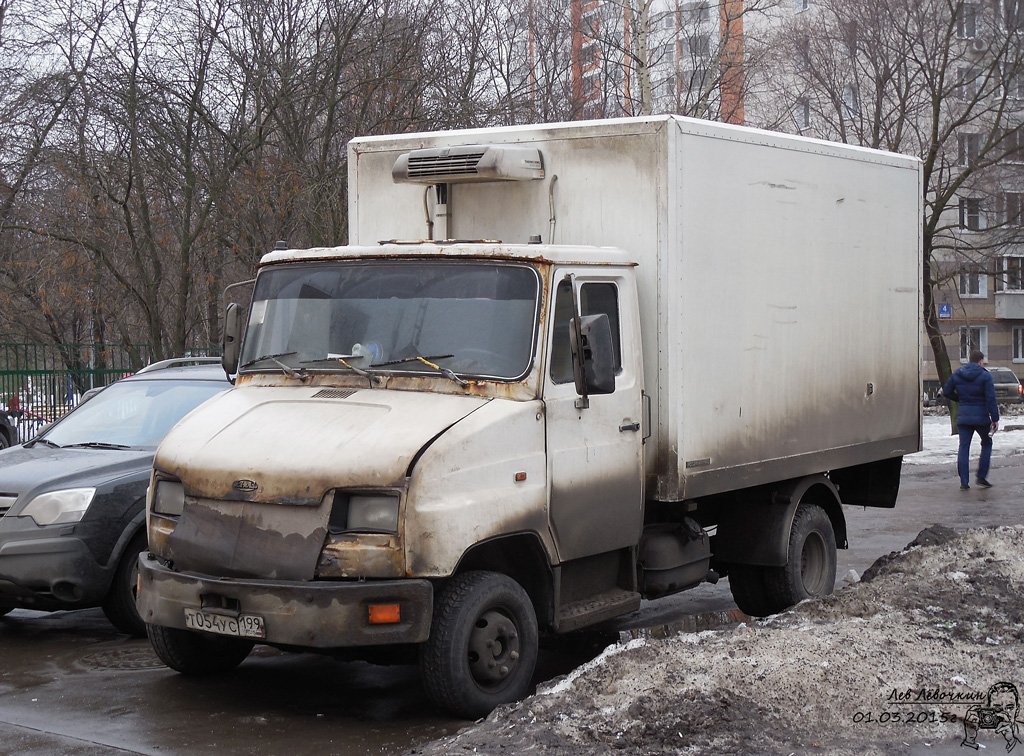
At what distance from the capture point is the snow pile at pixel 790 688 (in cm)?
509

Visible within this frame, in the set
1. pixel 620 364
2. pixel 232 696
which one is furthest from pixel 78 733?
pixel 620 364

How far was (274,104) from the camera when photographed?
59.3 ft

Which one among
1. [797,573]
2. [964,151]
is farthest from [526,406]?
[964,151]

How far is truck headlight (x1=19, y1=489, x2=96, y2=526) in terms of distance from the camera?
7613 millimetres

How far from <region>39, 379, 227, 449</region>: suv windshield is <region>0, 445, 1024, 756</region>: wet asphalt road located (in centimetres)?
127

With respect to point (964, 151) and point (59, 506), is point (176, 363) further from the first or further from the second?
point (964, 151)

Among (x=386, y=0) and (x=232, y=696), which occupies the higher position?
(x=386, y=0)

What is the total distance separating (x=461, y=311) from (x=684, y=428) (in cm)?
155

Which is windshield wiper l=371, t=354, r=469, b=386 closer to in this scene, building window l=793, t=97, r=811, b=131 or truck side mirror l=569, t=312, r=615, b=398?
truck side mirror l=569, t=312, r=615, b=398

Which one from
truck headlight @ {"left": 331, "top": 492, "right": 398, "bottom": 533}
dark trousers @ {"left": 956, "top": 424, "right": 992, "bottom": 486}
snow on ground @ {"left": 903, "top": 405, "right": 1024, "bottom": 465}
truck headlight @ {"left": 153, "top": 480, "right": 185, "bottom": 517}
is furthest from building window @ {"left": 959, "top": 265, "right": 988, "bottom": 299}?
truck headlight @ {"left": 331, "top": 492, "right": 398, "bottom": 533}

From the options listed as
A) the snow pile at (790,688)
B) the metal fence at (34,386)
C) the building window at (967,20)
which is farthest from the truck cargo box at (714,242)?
the building window at (967,20)

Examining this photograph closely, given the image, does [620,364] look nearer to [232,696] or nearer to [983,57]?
[232,696]

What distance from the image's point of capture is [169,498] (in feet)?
20.5

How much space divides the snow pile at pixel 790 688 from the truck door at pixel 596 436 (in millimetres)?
686
